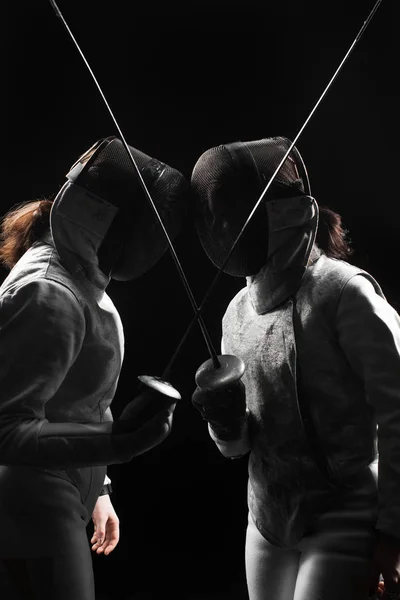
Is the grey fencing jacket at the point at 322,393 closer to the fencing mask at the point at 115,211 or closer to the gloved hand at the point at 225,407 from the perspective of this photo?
the gloved hand at the point at 225,407

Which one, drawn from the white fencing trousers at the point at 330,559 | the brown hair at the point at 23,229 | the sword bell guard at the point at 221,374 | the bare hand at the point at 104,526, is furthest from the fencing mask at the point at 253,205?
the bare hand at the point at 104,526

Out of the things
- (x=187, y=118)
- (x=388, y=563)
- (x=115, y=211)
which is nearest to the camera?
(x=388, y=563)

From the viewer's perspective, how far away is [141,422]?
1479mm

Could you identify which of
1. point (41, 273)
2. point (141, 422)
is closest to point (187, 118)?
point (41, 273)

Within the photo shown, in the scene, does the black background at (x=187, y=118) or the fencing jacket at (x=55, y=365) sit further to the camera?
the black background at (x=187, y=118)

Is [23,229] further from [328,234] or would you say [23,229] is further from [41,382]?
[328,234]

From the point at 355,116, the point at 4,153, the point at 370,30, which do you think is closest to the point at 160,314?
the point at 4,153

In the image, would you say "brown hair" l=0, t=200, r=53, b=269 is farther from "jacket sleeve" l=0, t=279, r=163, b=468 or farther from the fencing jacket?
"jacket sleeve" l=0, t=279, r=163, b=468

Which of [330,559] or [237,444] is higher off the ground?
[237,444]

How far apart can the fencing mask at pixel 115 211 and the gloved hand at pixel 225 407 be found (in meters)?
0.35

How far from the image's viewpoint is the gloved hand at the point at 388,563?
1.43 meters

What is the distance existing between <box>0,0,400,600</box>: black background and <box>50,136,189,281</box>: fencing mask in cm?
78

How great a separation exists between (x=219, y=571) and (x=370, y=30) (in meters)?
1.78

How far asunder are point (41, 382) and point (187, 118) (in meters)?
1.29
